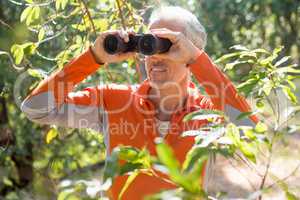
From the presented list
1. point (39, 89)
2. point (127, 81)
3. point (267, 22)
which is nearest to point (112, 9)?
point (39, 89)

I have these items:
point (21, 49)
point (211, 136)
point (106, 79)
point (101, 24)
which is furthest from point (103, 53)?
point (106, 79)

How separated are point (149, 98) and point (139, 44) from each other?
23cm

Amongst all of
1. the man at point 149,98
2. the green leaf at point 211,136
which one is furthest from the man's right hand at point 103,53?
the green leaf at point 211,136

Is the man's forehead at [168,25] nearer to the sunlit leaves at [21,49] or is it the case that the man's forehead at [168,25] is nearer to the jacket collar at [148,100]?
the jacket collar at [148,100]

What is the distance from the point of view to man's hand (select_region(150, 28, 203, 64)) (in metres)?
1.42

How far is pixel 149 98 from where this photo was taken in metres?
1.63

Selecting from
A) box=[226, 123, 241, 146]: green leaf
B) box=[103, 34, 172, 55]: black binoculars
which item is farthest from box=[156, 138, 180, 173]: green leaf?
box=[103, 34, 172, 55]: black binoculars

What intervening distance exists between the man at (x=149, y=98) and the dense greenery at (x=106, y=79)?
0.29 ft

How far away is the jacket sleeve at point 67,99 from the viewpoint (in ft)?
5.02

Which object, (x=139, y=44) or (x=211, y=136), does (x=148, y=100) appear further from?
(x=211, y=136)

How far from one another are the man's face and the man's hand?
0.23 ft

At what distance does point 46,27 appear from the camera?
1.99 m

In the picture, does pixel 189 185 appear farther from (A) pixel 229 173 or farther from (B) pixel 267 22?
(B) pixel 267 22

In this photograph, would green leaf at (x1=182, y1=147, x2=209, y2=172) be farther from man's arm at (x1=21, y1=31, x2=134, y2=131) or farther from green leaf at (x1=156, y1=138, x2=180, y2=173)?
man's arm at (x1=21, y1=31, x2=134, y2=131)
